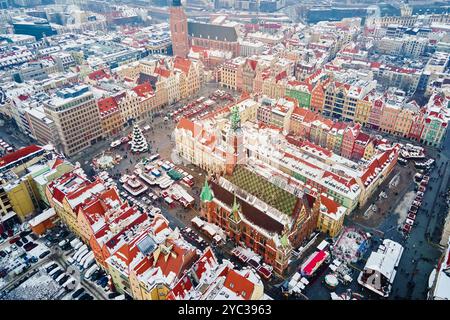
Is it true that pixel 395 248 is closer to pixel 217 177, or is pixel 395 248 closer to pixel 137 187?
pixel 217 177

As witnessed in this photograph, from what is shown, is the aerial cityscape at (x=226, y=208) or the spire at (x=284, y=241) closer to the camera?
the aerial cityscape at (x=226, y=208)

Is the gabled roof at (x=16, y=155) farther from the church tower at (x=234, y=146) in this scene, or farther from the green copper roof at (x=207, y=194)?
the church tower at (x=234, y=146)

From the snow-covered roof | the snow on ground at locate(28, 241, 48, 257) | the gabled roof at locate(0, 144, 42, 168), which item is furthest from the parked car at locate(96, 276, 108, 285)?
the gabled roof at locate(0, 144, 42, 168)

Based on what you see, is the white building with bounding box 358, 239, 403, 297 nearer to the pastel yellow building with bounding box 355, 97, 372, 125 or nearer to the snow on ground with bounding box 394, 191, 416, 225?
the snow on ground with bounding box 394, 191, 416, 225

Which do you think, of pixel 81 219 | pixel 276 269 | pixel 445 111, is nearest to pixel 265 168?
pixel 276 269

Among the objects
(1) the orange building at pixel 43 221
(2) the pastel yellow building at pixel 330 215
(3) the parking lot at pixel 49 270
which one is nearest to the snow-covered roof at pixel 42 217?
(1) the orange building at pixel 43 221

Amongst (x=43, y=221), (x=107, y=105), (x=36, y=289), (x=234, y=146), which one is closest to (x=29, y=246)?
(x=43, y=221)
